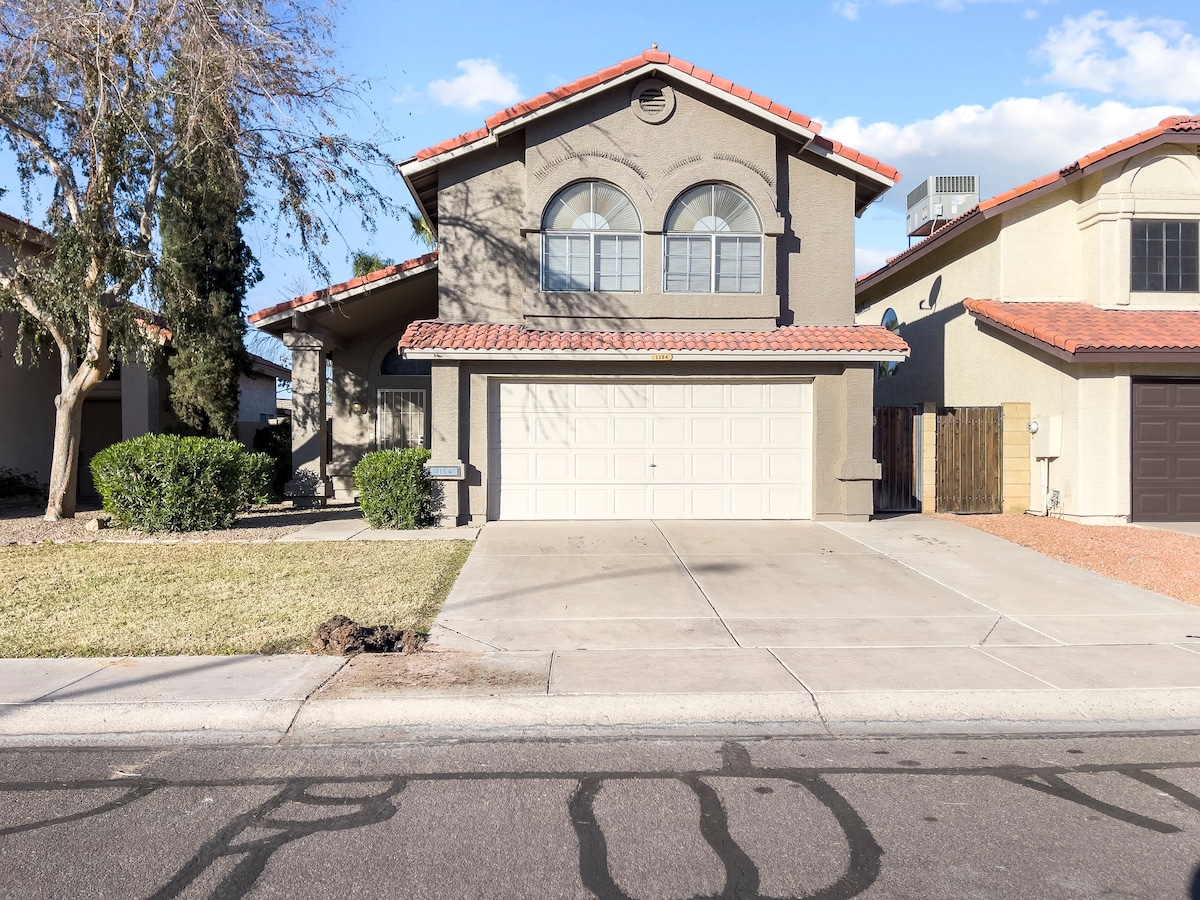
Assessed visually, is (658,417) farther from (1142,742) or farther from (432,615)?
(1142,742)

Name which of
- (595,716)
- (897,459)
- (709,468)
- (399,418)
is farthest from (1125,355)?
(399,418)

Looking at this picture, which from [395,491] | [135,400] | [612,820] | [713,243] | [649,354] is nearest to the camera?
[612,820]

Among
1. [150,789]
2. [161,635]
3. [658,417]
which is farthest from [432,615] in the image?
[658,417]

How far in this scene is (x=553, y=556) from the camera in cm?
1166

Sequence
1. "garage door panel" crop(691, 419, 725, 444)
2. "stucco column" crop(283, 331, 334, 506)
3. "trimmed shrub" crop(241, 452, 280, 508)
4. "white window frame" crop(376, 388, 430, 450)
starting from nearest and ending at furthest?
1. "garage door panel" crop(691, 419, 725, 444)
2. "trimmed shrub" crop(241, 452, 280, 508)
3. "stucco column" crop(283, 331, 334, 506)
4. "white window frame" crop(376, 388, 430, 450)

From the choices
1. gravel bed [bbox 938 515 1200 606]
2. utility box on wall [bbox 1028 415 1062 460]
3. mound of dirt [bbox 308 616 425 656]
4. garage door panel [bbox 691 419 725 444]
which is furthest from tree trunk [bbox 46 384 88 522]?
utility box on wall [bbox 1028 415 1062 460]

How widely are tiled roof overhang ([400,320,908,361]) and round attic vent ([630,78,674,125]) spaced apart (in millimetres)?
3541

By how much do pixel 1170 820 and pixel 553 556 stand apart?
7901 mm

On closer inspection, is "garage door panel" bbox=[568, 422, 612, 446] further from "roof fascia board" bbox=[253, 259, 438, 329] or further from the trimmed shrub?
the trimmed shrub

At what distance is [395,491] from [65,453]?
5397 mm

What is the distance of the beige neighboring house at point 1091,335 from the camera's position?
1492cm

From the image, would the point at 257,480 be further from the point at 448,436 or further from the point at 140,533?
the point at 448,436

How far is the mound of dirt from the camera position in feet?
24.3

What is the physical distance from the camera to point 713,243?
1498 cm
